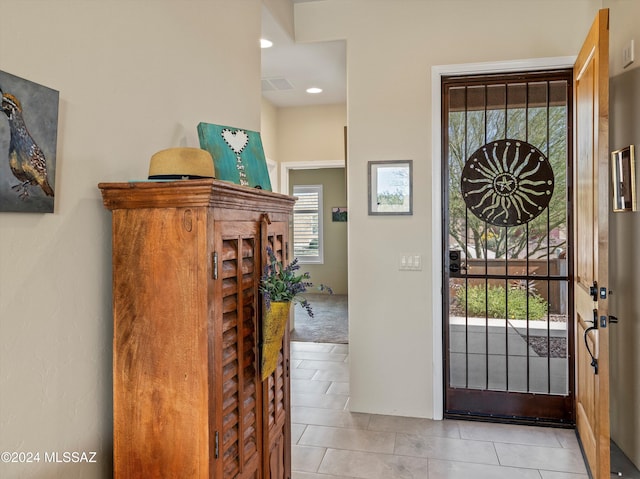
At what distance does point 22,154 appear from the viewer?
106 centimetres

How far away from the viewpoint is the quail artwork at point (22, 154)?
3.35 feet

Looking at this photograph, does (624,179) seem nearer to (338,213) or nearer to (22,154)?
(22,154)

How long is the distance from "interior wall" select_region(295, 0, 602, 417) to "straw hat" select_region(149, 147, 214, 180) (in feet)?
6.63

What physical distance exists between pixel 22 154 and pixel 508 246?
9.71 ft

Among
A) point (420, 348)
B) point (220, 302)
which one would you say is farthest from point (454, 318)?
point (220, 302)

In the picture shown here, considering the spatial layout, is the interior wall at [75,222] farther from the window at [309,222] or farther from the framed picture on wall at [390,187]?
the window at [309,222]

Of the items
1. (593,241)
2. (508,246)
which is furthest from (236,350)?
(508,246)

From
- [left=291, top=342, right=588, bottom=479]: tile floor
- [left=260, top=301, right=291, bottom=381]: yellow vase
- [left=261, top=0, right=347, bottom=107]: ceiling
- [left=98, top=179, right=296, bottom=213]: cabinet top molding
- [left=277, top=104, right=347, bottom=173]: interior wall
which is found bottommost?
[left=291, top=342, right=588, bottom=479]: tile floor

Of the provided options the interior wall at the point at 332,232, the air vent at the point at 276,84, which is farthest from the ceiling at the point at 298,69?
the interior wall at the point at 332,232

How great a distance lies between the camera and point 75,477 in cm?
126

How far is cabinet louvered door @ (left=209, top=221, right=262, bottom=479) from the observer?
1.28 meters

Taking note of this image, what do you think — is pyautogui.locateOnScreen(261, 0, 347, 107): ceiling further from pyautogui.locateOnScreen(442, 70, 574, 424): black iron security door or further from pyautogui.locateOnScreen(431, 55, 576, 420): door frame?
pyautogui.locateOnScreen(442, 70, 574, 424): black iron security door

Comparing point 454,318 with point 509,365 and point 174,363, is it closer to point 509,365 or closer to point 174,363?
point 509,365

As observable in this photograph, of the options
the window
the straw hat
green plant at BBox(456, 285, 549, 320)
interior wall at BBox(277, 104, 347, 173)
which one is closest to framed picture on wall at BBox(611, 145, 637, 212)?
green plant at BBox(456, 285, 549, 320)
